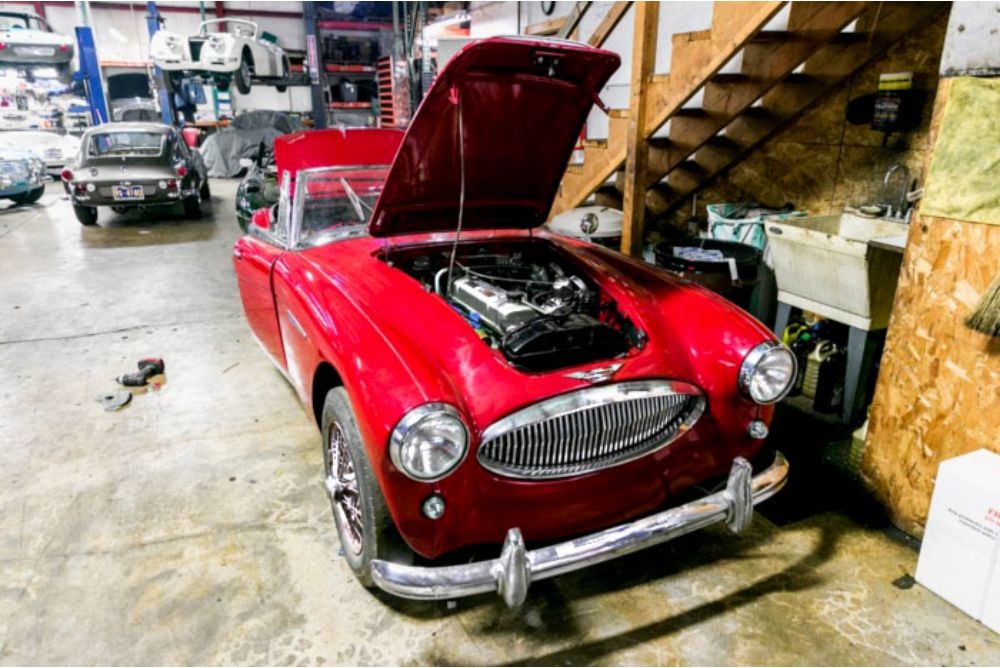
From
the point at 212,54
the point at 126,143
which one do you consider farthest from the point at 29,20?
the point at 126,143

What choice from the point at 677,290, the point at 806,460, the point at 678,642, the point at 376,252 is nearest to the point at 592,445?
the point at 678,642

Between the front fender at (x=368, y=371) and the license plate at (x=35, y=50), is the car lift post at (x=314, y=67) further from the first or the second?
the front fender at (x=368, y=371)

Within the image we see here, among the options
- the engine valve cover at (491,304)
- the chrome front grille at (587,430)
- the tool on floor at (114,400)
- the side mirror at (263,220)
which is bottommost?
the tool on floor at (114,400)

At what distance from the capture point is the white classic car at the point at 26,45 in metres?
12.6

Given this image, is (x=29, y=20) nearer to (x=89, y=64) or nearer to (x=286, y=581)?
(x=89, y=64)

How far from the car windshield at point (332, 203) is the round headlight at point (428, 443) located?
148 cm

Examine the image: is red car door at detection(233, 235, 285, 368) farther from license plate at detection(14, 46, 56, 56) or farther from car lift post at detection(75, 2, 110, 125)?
license plate at detection(14, 46, 56, 56)

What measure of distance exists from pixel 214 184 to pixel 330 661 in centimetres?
1335

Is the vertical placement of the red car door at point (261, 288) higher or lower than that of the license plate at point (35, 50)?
lower

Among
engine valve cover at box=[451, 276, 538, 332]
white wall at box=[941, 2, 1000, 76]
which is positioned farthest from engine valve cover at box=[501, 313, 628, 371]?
white wall at box=[941, 2, 1000, 76]

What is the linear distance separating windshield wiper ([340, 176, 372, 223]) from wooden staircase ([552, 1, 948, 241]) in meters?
1.76

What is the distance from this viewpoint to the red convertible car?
1.68m

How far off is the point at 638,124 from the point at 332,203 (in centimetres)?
195

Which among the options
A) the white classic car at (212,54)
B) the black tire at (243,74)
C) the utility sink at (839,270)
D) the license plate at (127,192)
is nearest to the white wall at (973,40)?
Result: the utility sink at (839,270)
